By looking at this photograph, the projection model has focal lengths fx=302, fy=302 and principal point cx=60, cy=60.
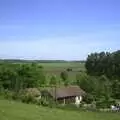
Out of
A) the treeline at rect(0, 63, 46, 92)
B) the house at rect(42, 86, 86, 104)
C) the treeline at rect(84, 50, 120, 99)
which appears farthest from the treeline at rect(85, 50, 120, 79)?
the treeline at rect(0, 63, 46, 92)

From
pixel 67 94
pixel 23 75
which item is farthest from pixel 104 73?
pixel 23 75

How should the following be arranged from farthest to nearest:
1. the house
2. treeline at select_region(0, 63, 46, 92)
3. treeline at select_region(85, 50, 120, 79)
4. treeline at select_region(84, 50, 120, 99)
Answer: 1. treeline at select_region(85, 50, 120, 79)
2. treeline at select_region(84, 50, 120, 99)
3. the house
4. treeline at select_region(0, 63, 46, 92)

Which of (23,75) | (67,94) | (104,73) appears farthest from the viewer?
(104,73)

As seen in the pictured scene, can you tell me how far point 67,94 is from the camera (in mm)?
64000

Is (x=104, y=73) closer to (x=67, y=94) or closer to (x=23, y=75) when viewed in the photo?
(x=67, y=94)

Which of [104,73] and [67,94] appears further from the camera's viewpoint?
[104,73]

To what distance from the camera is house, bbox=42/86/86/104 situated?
6112 centimetres

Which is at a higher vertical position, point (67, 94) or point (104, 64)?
point (104, 64)

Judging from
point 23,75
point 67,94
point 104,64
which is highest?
point 104,64

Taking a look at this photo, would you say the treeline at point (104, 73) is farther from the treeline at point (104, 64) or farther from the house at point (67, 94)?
the house at point (67, 94)

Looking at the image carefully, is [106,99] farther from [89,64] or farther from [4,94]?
[89,64]

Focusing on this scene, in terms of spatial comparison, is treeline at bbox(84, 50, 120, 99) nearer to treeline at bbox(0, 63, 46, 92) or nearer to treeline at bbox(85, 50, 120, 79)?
treeline at bbox(85, 50, 120, 79)

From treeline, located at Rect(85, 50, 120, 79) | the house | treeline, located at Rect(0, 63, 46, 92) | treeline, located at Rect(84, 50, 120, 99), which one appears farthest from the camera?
treeline, located at Rect(85, 50, 120, 79)

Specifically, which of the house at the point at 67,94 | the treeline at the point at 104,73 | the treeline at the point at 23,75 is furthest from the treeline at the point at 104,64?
the treeline at the point at 23,75
